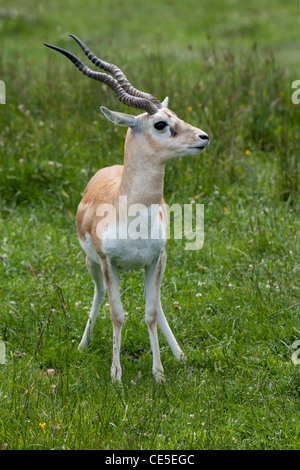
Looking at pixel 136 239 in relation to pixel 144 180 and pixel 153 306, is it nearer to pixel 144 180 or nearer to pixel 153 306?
pixel 144 180

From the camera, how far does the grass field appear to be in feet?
13.0

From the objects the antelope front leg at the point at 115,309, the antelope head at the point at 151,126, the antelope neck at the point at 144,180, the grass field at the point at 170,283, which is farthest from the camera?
the antelope front leg at the point at 115,309

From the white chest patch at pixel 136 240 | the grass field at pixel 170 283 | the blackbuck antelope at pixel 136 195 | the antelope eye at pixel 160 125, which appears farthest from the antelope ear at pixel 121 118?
the grass field at pixel 170 283

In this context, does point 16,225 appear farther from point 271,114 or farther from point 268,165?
point 271,114

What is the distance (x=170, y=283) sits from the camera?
5703 mm

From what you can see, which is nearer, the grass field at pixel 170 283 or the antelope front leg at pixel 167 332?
the grass field at pixel 170 283

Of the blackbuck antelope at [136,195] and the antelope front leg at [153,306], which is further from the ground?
the blackbuck antelope at [136,195]

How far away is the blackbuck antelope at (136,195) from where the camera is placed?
4.27 meters

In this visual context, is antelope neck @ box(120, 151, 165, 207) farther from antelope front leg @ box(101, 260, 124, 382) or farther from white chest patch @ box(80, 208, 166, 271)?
antelope front leg @ box(101, 260, 124, 382)

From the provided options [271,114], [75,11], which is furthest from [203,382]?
[75,11]

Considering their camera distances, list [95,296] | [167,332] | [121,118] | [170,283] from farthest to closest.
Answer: [170,283] → [95,296] → [167,332] → [121,118]

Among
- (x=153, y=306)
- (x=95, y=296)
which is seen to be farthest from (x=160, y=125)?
(x=95, y=296)

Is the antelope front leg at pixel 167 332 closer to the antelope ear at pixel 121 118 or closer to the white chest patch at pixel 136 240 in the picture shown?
the white chest patch at pixel 136 240

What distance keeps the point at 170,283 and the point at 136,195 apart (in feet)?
4.89
